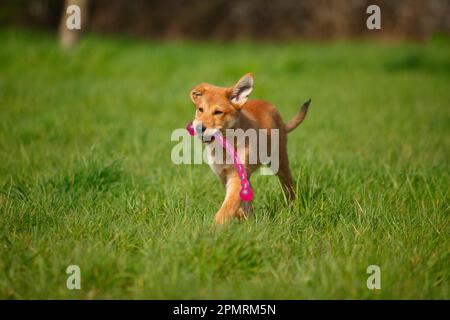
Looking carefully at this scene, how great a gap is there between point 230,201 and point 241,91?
0.79 meters

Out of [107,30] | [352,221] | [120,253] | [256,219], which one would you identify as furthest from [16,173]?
[107,30]

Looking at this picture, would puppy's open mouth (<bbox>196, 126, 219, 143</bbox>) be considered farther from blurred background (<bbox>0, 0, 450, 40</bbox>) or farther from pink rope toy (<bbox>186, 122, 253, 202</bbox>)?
blurred background (<bbox>0, 0, 450, 40</bbox>)

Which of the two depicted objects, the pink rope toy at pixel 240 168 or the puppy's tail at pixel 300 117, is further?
the puppy's tail at pixel 300 117

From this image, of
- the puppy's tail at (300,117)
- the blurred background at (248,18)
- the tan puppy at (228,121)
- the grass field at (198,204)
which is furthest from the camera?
the blurred background at (248,18)

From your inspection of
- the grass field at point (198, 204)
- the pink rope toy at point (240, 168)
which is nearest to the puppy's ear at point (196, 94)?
the pink rope toy at point (240, 168)

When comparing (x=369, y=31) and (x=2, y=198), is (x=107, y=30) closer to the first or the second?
(x=369, y=31)

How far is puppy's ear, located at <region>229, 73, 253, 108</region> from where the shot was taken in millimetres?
3938

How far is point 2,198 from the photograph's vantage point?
412cm

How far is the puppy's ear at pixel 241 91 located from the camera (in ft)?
12.9

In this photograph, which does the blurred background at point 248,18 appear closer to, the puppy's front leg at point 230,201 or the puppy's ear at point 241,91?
the puppy's ear at point 241,91

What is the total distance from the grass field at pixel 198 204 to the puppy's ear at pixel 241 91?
76 cm

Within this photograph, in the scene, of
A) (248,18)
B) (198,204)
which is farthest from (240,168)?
(248,18)

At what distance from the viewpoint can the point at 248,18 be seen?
1734 cm
